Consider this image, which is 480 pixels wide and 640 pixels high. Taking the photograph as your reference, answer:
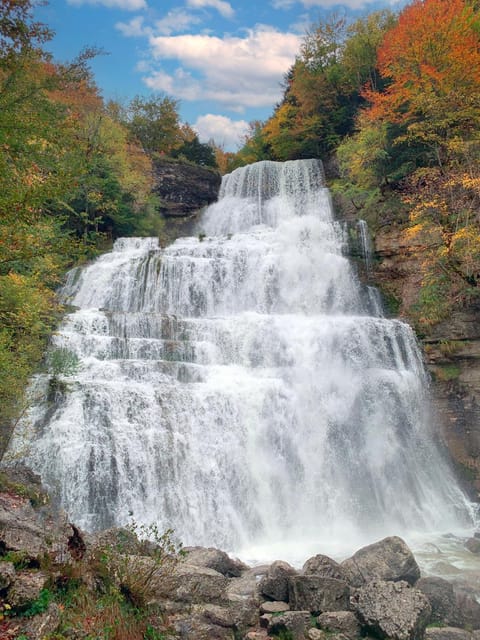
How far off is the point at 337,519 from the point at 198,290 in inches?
410

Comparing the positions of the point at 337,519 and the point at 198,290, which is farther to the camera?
the point at 198,290

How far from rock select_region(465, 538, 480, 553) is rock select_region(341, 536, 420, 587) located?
121 inches

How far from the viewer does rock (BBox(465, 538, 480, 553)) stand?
1002cm

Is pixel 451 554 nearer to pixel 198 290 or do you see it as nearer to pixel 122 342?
pixel 122 342

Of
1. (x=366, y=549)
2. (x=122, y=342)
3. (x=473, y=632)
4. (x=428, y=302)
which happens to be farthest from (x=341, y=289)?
(x=473, y=632)

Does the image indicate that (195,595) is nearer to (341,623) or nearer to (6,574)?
(341,623)

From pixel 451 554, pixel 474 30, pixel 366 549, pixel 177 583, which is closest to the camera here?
pixel 177 583

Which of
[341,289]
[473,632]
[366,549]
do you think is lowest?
[473,632]

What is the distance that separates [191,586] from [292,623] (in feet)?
4.69

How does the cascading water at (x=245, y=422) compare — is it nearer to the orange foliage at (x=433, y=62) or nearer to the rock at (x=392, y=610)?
the rock at (x=392, y=610)

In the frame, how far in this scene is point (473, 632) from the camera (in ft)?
21.0

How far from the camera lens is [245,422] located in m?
12.5

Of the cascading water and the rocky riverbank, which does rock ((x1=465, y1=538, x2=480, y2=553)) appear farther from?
the rocky riverbank

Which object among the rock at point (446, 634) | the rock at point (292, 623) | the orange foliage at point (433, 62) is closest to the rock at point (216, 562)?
the rock at point (292, 623)
